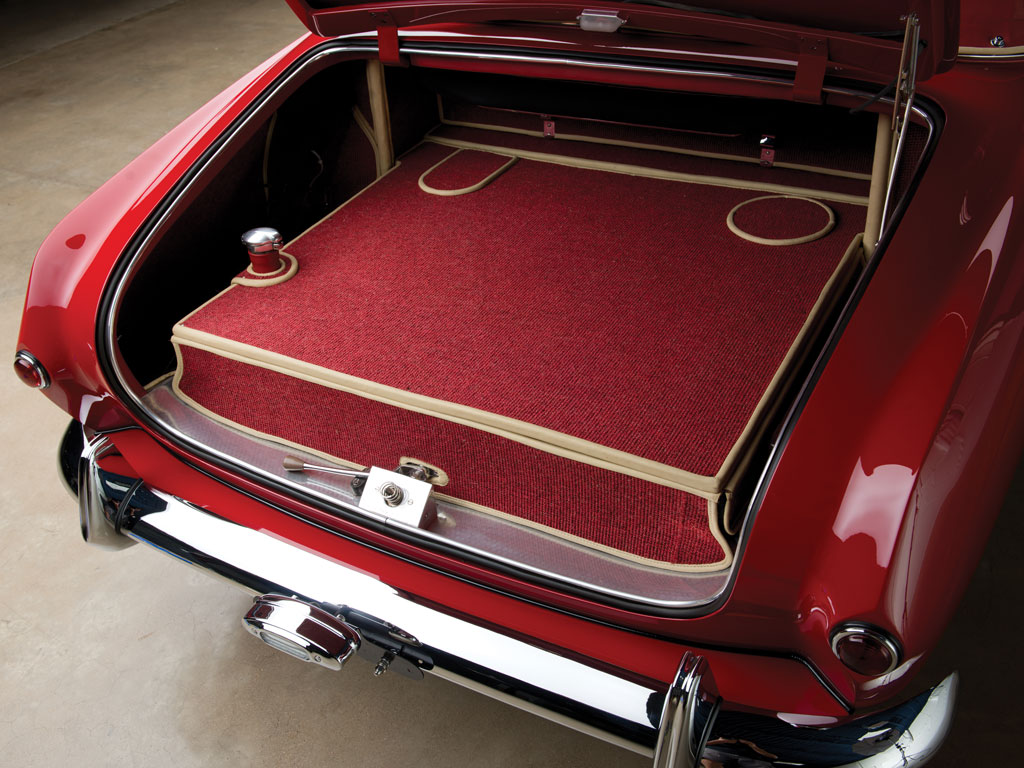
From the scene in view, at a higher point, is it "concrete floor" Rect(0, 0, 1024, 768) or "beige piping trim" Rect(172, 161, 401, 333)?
"beige piping trim" Rect(172, 161, 401, 333)

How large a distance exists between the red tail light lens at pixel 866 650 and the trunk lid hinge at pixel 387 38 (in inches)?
48.9

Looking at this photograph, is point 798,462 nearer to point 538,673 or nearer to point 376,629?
point 538,673

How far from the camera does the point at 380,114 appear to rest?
182cm

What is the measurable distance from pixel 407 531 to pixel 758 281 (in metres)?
0.69

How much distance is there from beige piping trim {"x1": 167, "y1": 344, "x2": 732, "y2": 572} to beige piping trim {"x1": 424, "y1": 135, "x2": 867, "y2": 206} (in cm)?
83

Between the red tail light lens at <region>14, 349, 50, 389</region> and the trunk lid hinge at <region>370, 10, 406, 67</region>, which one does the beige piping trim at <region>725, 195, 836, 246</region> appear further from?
the red tail light lens at <region>14, 349, 50, 389</region>

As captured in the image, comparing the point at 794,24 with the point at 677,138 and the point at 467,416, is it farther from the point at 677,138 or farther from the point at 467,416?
the point at 467,416

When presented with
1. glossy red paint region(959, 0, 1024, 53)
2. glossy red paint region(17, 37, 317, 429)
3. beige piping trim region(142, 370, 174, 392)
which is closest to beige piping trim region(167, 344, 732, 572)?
beige piping trim region(142, 370, 174, 392)

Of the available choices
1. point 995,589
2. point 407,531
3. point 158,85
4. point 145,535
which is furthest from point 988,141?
point 158,85

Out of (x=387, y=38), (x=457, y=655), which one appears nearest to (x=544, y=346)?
(x=457, y=655)

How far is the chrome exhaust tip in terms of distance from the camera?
1181 millimetres

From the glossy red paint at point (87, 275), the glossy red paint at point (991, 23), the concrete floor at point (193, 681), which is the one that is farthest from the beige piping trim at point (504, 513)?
the glossy red paint at point (991, 23)

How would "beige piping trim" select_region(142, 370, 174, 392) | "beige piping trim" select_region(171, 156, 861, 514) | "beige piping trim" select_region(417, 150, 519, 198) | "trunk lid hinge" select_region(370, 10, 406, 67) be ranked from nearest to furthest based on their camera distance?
"beige piping trim" select_region(171, 156, 861, 514) → "beige piping trim" select_region(142, 370, 174, 392) → "trunk lid hinge" select_region(370, 10, 406, 67) → "beige piping trim" select_region(417, 150, 519, 198)

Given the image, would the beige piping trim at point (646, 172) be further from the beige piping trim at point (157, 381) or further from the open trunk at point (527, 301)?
the beige piping trim at point (157, 381)
